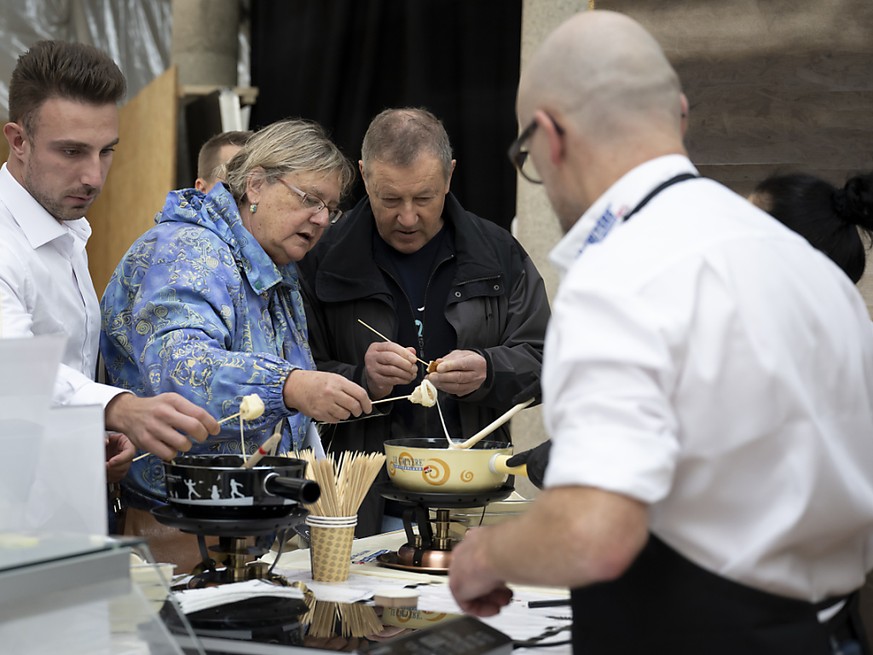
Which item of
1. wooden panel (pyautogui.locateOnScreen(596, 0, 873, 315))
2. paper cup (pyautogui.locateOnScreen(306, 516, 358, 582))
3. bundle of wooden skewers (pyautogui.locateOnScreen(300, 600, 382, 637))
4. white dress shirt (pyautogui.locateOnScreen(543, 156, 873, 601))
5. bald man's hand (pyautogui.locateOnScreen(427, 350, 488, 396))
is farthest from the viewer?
wooden panel (pyautogui.locateOnScreen(596, 0, 873, 315))

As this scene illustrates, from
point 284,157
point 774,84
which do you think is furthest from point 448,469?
point 774,84

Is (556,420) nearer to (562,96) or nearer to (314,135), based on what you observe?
(562,96)

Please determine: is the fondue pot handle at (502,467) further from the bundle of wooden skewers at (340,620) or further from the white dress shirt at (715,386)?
the white dress shirt at (715,386)

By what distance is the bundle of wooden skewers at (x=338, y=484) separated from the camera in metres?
2.07

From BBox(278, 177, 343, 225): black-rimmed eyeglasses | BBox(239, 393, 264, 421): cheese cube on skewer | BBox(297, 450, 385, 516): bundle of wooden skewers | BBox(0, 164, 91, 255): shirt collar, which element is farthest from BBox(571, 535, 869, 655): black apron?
BBox(0, 164, 91, 255): shirt collar

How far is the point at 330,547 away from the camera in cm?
207

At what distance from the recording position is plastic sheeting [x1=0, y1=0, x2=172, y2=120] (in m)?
5.91

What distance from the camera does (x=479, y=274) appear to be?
308cm

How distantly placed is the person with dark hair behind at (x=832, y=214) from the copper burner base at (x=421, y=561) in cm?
104

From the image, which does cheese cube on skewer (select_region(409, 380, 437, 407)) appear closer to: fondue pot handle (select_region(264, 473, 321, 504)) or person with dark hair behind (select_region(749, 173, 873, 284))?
fondue pot handle (select_region(264, 473, 321, 504))

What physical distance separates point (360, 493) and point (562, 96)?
1.08m

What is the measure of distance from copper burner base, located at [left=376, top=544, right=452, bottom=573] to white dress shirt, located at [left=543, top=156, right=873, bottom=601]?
1.03m

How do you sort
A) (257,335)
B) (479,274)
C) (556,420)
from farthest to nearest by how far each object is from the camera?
(479,274) → (257,335) → (556,420)

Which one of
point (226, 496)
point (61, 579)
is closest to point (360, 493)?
point (226, 496)
